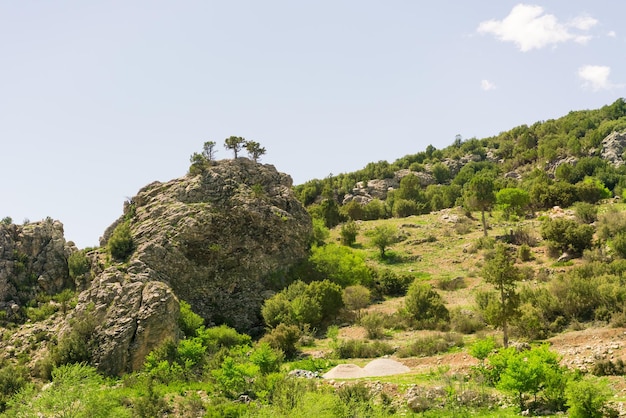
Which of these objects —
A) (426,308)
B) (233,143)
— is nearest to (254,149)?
(233,143)

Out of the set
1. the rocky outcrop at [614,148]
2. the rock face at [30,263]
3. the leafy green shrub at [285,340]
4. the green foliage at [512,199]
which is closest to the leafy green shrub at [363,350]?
the leafy green shrub at [285,340]

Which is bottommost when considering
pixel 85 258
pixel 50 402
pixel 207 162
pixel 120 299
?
pixel 50 402

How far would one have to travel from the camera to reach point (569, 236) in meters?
42.9

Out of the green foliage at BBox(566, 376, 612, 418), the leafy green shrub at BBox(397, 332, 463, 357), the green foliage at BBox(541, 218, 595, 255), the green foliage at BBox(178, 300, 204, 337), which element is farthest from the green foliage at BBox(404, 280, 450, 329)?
the green foliage at BBox(566, 376, 612, 418)

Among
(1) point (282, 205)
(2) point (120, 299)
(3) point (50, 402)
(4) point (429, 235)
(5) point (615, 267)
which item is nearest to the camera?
(3) point (50, 402)

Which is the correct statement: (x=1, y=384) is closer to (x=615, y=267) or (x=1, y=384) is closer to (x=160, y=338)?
(x=160, y=338)

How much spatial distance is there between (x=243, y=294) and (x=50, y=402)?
24.0m

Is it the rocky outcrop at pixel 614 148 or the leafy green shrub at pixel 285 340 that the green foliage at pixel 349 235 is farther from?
the rocky outcrop at pixel 614 148

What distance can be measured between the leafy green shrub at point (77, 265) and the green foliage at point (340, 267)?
20.2 m

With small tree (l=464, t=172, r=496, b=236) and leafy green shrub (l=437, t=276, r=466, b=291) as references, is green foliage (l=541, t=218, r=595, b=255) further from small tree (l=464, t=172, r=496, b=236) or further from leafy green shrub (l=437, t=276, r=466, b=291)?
small tree (l=464, t=172, r=496, b=236)

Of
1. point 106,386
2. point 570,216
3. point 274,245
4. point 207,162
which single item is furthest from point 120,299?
point 570,216

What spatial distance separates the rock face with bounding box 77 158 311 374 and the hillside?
0.15 m

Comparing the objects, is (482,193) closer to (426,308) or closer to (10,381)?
(426,308)

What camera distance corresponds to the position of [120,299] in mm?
36250
